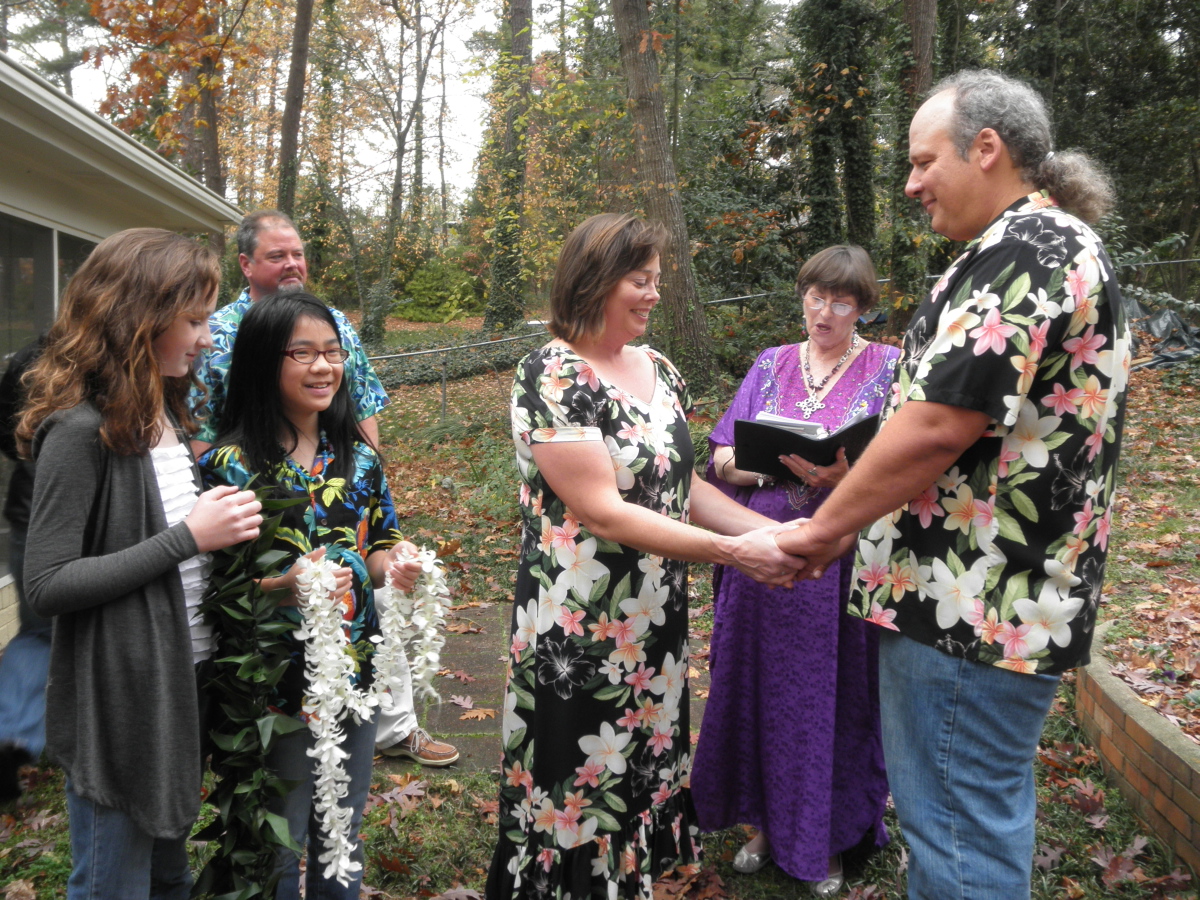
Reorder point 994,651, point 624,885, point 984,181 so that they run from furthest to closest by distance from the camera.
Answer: point 624,885 → point 984,181 → point 994,651

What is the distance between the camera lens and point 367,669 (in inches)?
102

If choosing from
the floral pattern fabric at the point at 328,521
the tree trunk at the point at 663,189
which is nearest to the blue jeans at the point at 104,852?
the floral pattern fabric at the point at 328,521

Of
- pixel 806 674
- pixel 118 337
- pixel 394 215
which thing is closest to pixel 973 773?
pixel 806 674

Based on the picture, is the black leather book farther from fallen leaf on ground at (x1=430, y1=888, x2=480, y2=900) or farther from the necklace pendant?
fallen leaf on ground at (x1=430, y1=888, x2=480, y2=900)

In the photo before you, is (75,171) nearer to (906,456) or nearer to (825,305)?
(825,305)

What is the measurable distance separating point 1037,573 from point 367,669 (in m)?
1.84

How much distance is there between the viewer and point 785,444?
2654 millimetres

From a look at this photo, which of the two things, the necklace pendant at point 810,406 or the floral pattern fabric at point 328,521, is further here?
the necklace pendant at point 810,406

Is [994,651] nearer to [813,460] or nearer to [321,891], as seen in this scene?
[813,460]

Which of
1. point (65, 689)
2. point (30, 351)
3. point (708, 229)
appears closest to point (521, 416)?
point (65, 689)

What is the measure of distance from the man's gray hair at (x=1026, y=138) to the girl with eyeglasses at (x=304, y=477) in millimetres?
1658

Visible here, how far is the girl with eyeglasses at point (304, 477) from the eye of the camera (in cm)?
214

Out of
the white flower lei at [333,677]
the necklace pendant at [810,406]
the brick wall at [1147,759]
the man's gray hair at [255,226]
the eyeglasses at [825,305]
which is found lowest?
the brick wall at [1147,759]

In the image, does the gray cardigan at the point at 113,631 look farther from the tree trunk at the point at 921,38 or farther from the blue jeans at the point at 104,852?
the tree trunk at the point at 921,38
